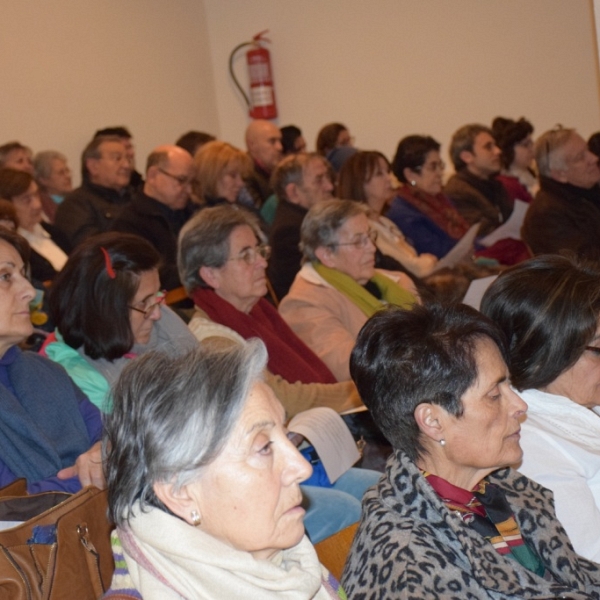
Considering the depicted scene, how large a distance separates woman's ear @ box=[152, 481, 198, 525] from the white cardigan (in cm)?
89

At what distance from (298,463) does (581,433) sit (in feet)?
2.93

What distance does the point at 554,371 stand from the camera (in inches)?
84.9

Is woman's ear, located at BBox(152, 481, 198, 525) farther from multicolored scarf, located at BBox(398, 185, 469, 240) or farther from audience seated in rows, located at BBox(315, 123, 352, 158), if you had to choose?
audience seated in rows, located at BBox(315, 123, 352, 158)

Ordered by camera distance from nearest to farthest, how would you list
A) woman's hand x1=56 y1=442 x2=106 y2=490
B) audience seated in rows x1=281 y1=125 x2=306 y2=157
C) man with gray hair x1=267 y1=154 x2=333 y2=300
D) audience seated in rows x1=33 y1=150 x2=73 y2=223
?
woman's hand x1=56 y1=442 x2=106 y2=490, man with gray hair x1=267 y1=154 x2=333 y2=300, audience seated in rows x1=33 y1=150 x2=73 y2=223, audience seated in rows x1=281 y1=125 x2=306 y2=157

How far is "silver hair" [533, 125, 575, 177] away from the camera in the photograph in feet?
17.3

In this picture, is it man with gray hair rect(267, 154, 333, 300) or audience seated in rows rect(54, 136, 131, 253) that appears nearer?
man with gray hair rect(267, 154, 333, 300)

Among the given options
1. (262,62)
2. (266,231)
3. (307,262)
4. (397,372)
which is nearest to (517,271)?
(397,372)

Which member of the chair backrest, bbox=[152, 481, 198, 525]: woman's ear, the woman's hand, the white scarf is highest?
bbox=[152, 481, 198, 525]: woman's ear

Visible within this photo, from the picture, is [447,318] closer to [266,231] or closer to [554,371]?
[554,371]

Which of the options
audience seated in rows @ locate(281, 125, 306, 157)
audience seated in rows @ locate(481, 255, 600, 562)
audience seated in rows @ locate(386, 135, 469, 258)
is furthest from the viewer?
audience seated in rows @ locate(281, 125, 306, 157)

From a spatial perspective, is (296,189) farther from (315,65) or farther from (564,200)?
(315,65)

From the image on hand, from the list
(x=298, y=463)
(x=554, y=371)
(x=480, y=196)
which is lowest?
(x=480, y=196)

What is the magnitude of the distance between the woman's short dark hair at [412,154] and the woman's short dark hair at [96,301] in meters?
3.28

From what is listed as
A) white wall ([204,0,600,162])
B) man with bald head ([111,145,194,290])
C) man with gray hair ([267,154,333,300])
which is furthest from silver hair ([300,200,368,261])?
white wall ([204,0,600,162])
